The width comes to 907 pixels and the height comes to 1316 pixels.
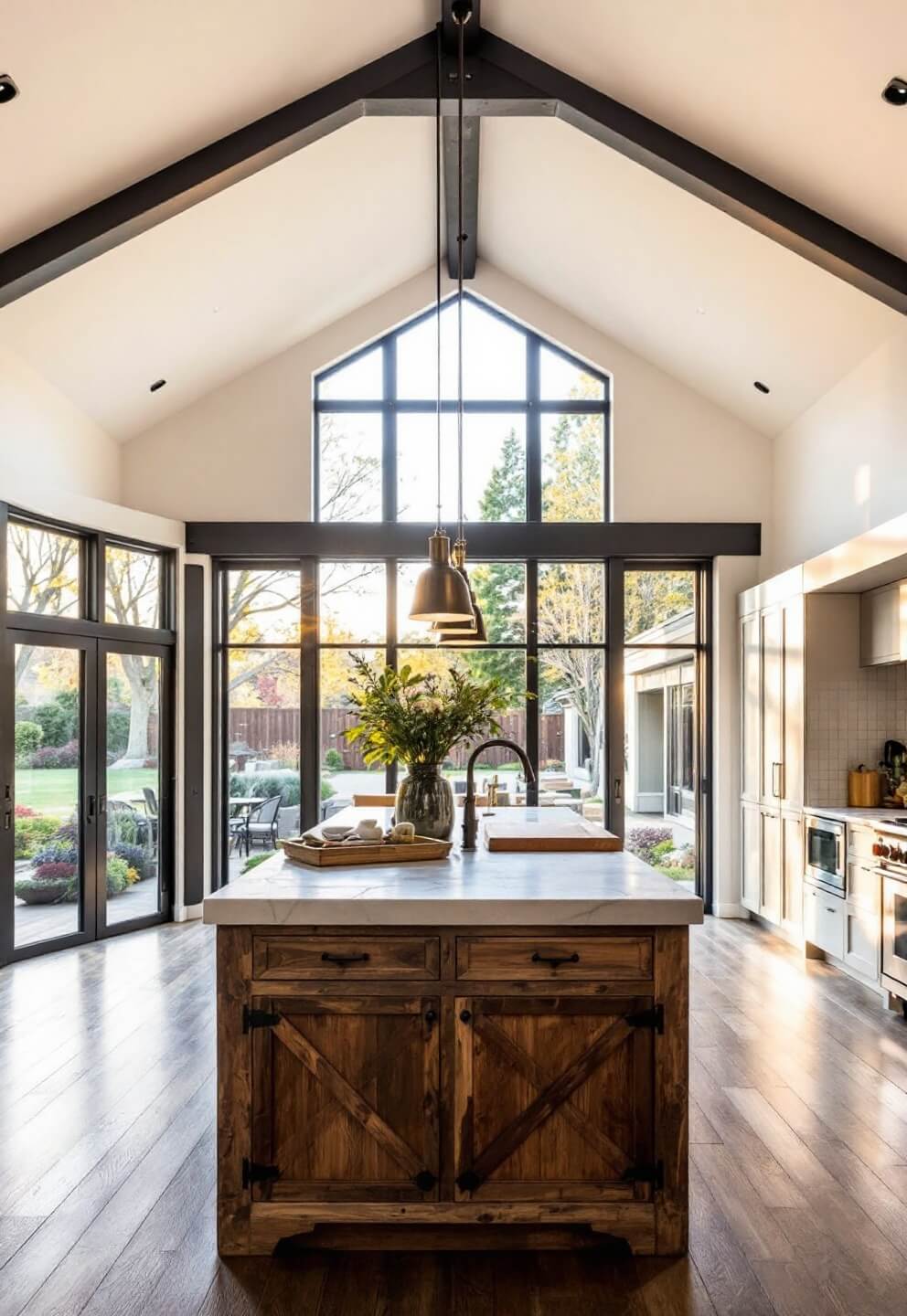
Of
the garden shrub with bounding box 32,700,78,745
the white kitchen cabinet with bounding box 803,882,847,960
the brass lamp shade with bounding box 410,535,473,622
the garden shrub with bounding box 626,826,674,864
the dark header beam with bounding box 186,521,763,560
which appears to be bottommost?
the white kitchen cabinet with bounding box 803,882,847,960

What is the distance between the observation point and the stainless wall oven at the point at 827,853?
5.43m

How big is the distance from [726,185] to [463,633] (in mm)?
2819

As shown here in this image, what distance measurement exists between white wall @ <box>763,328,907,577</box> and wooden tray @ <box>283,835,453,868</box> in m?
3.65

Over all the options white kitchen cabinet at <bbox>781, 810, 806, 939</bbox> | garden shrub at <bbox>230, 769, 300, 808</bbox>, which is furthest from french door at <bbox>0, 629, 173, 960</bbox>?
white kitchen cabinet at <bbox>781, 810, 806, 939</bbox>

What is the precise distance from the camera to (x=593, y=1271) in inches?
98.7

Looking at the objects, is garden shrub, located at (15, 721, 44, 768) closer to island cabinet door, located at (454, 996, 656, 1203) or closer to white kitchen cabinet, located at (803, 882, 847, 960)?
island cabinet door, located at (454, 996, 656, 1203)

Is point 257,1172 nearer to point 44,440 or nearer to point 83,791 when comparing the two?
point 83,791

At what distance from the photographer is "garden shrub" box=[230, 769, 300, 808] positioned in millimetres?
7535

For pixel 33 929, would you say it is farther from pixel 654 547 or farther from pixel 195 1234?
pixel 654 547

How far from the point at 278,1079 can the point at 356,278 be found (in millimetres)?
6015

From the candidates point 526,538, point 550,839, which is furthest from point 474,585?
point 550,839

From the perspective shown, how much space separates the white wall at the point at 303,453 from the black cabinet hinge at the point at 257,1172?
5495 mm

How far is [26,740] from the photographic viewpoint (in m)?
5.93

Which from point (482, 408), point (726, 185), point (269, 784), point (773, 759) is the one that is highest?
point (726, 185)
